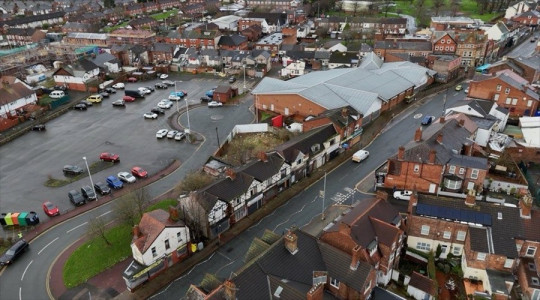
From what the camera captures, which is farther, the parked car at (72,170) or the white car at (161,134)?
the white car at (161,134)

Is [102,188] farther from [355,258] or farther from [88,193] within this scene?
[355,258]

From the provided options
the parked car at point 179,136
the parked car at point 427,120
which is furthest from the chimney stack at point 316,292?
the parked car at point 427,120

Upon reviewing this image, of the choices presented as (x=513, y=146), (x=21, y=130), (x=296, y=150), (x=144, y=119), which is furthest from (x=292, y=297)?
(x=21, y=130)

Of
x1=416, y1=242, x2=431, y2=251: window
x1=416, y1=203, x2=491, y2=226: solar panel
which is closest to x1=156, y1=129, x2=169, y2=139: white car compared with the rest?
x1=416, y1=203, x2=491, y2=226: solar panel

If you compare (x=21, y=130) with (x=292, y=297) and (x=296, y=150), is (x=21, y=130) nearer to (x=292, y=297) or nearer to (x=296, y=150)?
(x=296, y=150)

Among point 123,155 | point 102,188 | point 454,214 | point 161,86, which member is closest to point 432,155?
point 454,214

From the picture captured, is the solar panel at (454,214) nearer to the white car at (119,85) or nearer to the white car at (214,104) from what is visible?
the white car at (214,104)
